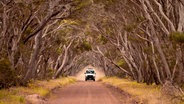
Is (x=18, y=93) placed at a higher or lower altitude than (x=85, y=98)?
higher

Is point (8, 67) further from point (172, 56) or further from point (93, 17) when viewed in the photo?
point (93, 17)

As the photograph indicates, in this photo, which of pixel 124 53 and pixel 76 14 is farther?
pixel 124 53

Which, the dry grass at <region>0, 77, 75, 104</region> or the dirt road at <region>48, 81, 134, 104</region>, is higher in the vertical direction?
the dry grass at <region>0, 77, 75, 104</region>

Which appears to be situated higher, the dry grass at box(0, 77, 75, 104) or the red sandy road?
the dry grass at box(0, 77, 75, 104)

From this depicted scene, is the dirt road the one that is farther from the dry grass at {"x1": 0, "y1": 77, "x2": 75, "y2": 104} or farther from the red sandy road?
the dry grass at {"x1": 0, "y1": 77, "x2": 75, "y2": 104}

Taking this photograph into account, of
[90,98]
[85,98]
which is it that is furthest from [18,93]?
[90,98]

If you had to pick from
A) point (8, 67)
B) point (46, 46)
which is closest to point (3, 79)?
point (8, 67)

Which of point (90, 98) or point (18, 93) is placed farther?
point (90, 98)

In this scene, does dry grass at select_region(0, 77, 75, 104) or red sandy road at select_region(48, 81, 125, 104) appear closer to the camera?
dry grass at select_region(0, 77, 75, 104)

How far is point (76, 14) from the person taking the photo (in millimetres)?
27781

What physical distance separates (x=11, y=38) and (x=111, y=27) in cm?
1487

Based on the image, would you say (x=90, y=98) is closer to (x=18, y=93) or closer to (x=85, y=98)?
(x=85, y=98)

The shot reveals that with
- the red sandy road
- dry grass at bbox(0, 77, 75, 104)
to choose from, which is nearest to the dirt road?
the red sandy road

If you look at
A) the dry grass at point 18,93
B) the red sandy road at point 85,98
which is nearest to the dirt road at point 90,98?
the red sandy road at point 85,98
